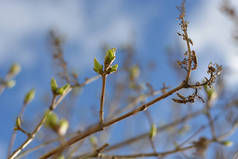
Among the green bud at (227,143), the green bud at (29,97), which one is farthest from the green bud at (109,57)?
the green bud at (227,143)

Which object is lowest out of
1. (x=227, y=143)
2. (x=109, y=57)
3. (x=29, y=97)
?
(x=227, y=143)

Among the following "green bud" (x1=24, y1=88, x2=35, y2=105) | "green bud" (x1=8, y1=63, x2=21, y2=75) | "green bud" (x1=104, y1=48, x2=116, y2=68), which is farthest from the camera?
"green bud" (x1=8, y1=63, x2=21, y2=75)

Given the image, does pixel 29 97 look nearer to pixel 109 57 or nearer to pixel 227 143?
pixel 109 57

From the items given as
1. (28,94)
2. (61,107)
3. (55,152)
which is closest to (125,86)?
(61,107)

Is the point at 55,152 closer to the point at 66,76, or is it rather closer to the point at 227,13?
the point at 66,76

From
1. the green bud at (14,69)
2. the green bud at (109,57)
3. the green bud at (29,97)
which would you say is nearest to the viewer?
the green bud at (109,57)

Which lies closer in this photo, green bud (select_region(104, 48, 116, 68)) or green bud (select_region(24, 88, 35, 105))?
green bud (select_region(104, 48, 116, 68))

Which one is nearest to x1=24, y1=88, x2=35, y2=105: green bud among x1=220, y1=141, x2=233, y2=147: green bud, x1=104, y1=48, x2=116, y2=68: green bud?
x1=104, y1=48, x2=116, y2=68: green bud

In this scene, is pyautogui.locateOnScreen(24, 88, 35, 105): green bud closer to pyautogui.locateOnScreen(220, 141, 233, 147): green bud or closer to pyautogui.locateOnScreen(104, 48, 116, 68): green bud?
pyautogui.locateOnScreen(104, 48, 116, 68): green bud

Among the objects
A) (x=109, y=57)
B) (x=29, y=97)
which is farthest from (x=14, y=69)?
Result: (x=109, y=57)

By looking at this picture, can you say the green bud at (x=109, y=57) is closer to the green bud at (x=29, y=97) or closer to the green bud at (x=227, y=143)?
the green bud at (x=29, y=97)

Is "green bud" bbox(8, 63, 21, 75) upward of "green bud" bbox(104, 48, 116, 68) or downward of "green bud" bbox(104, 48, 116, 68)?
upward
